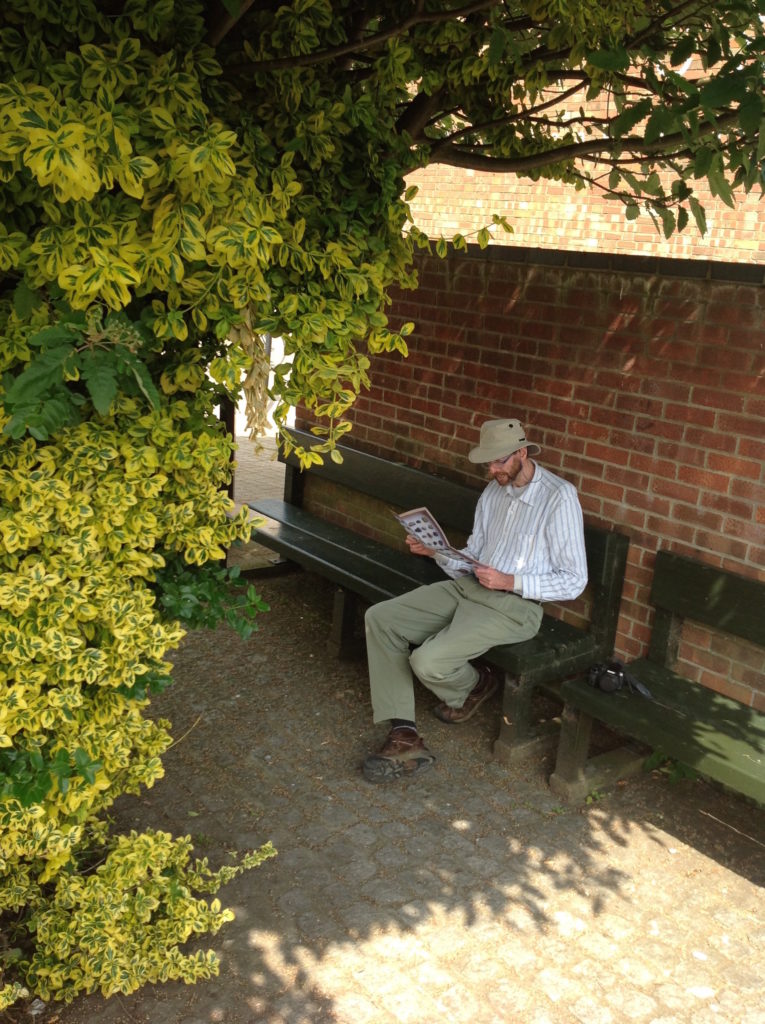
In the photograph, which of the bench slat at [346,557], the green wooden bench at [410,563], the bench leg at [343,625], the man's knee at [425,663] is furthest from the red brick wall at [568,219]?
the man's knee at [425,663]

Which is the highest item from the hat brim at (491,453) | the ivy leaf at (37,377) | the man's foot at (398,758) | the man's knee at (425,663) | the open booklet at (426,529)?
the ivy leaf at (37,377)

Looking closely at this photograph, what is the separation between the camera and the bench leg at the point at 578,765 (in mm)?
4715

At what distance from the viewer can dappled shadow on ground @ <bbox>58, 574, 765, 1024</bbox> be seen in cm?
347

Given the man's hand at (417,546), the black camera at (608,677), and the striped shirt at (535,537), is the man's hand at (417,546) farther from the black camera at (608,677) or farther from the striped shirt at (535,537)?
the black camera at (608,677)

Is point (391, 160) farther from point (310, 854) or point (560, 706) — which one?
point (560, 706)

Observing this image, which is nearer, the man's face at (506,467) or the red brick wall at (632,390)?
the red brick wall at (632,390)

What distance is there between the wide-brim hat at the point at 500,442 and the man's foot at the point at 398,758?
4.47 feet

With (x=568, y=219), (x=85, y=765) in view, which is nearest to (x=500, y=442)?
(x=85, y=765)

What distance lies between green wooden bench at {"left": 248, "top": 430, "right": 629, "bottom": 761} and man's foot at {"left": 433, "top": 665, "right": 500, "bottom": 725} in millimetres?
253

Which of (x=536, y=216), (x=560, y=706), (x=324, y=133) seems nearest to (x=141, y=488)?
(x=324, y=133)

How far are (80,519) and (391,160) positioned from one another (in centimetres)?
144

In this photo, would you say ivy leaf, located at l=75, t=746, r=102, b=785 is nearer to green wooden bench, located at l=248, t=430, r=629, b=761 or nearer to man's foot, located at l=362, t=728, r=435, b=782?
man's foot, located at l=362, t=728, r=435, b=782

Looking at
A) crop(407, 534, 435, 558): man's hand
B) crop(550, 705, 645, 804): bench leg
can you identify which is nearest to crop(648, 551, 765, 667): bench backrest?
crop(550, 705, 645, 804): bench leg

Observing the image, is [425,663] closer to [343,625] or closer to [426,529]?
[426,529]
